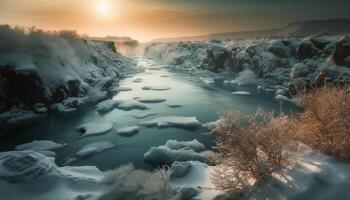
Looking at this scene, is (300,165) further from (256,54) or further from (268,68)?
(256,54)

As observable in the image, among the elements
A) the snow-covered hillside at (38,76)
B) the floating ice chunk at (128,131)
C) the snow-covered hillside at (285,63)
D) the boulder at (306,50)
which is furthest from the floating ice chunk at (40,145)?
the boulder at (306,50)

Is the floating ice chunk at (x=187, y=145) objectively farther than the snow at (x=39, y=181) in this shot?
Yes

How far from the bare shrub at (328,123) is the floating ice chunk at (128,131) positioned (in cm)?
1192

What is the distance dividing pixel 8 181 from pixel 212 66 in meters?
56.4

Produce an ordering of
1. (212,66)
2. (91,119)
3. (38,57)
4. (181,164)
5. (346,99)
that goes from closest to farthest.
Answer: (346,99) → (181,164) → (91,119) → (38,57) → (212,66)

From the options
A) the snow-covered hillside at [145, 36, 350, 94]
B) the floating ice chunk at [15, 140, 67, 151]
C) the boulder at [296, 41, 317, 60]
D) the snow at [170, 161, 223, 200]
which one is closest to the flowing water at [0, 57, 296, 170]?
the floating ice chunk at [15, 140, 67, 151]

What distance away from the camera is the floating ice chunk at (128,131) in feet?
63.6

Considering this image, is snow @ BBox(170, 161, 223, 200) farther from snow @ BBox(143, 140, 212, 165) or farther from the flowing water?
the flowing water

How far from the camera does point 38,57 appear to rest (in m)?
30.5

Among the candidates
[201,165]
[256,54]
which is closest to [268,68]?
[256,54]

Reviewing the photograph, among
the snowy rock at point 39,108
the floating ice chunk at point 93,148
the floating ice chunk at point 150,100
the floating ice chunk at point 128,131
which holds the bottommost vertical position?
the floating ice chunk at point 150,100

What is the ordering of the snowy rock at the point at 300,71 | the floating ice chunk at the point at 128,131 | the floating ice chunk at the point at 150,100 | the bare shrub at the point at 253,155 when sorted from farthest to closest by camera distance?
the snowy rock at the point at 300,71 < the floating ice chunk at the point at 150,100 < the floating ice chunk at the point at 128,131 < the bare shrub at the point at 253,155

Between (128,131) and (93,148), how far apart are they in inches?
137

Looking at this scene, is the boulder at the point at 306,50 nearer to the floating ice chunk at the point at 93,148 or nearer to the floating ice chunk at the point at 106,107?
the floating ice chunk at the point at 106,107
